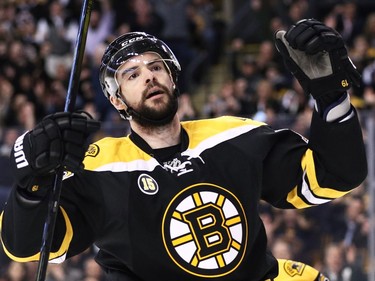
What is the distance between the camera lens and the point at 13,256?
3416 millimetres

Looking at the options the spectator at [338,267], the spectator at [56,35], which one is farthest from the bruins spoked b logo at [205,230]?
the spectator at [56,35]

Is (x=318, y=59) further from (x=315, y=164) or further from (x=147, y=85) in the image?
(x=147, y=85)

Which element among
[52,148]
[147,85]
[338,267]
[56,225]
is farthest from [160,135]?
[338,267]

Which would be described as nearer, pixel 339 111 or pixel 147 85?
pixel 339 111

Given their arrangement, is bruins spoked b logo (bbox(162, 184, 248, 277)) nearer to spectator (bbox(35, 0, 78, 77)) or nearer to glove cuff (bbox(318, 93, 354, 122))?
glove cuff (bbox(318, 93, 354, 122))

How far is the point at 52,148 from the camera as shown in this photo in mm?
3172

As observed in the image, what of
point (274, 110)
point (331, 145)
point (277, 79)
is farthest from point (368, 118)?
point (331, 145)

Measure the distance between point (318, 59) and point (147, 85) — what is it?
0.64m

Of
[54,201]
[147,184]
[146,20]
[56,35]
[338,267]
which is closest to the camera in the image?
[54,201]

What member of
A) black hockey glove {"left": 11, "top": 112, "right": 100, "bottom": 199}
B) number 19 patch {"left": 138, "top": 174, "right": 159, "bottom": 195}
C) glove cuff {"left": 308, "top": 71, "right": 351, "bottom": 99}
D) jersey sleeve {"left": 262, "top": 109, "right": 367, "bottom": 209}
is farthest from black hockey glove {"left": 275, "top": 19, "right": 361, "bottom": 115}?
black hockey glove {"left": 11, "top": 112, "right": 100, "bottom": 199}

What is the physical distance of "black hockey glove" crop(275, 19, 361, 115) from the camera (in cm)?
336

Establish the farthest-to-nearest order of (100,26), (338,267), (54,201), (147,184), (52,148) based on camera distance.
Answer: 1. (100,26)
2. (338,267)
3. (147,184)
4. (54,201)
5. (52,148)

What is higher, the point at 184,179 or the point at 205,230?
the point at 184,179

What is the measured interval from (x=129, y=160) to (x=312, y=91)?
72cm
